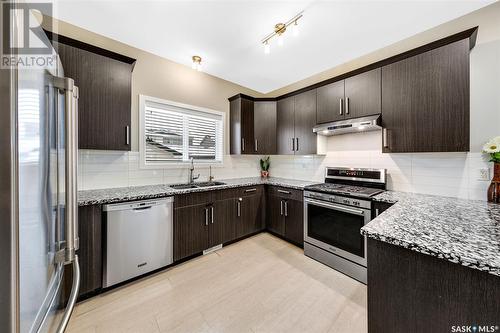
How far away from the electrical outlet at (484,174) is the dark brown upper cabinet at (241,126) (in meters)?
2.76

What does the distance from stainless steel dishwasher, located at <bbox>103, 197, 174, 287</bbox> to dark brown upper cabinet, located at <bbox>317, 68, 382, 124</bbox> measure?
7.93 feet

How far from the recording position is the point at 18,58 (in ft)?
1.84

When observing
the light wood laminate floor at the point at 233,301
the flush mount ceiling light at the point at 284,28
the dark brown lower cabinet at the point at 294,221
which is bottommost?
the light wood laminate floor at the point at 233,301

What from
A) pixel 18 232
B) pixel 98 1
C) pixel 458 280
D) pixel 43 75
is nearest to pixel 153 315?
pixel 18 232

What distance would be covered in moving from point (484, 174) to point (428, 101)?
2.81ft

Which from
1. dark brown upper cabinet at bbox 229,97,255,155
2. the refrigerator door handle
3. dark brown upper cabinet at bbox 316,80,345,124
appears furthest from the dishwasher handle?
dark brown upper cabinet at bbox 316,80,345,124

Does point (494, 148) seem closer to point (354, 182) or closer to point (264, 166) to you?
point (354, 182)

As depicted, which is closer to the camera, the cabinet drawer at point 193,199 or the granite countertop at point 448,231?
the granite countertop at point 448,231

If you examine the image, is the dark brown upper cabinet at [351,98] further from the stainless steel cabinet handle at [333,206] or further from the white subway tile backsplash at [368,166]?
the stainless steel cabinet handle at [333,206]

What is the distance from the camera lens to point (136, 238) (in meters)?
1.99

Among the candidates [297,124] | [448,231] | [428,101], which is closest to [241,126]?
[297,124]

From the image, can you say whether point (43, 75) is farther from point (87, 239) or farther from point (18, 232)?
point (87, 239)

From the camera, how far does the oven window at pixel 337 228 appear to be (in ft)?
6.86

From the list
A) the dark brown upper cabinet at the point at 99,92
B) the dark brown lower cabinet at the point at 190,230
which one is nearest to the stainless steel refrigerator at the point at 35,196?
the dark brown upper cabinet at the point at 99,92
